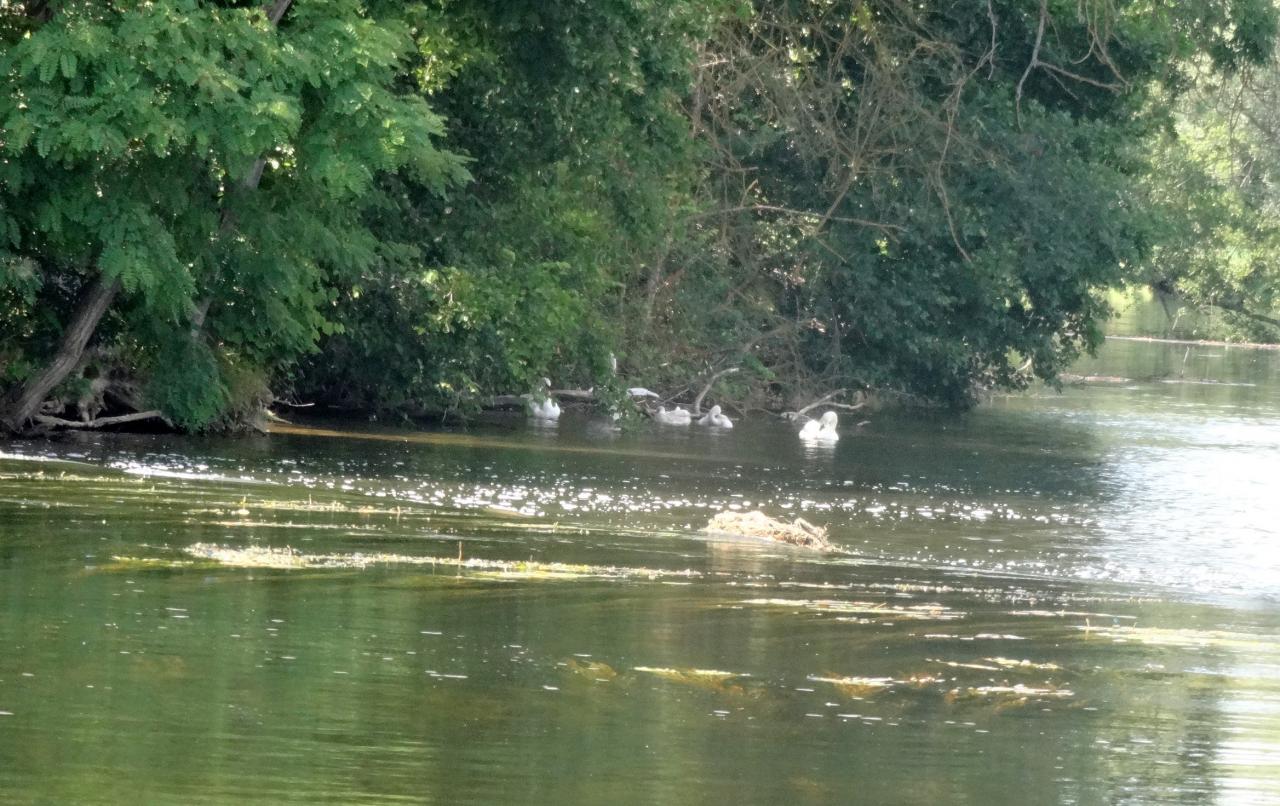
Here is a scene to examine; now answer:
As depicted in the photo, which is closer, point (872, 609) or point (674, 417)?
point (872, 609)

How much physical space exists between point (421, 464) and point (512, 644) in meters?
9.31

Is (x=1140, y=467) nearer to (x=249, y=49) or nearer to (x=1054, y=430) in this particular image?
(x=1054, y=430)

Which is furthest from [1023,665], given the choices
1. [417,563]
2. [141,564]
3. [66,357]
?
[66,357]

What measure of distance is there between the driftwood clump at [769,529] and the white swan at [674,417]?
38.3ft

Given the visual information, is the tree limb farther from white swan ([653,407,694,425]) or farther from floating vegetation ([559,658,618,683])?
floating vegetation ([559,658,618,683])

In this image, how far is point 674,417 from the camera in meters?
26.2

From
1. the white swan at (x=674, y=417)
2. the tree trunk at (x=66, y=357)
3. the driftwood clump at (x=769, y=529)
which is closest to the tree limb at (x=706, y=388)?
the white swan at (x=674, y=417)

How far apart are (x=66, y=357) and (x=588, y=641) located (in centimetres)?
938

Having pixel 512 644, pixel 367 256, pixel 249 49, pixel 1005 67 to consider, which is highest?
pixel 1005 67

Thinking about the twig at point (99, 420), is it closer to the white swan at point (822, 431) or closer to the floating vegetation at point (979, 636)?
the white swan at point (822, 431)

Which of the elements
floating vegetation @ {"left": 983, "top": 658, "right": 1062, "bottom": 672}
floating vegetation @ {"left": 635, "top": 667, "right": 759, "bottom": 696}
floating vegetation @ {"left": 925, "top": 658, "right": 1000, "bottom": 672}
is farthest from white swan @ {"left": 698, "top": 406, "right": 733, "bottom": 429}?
floating vegetation @ {"left": 635, "top": 667, "right": 759, "bottom": 696}

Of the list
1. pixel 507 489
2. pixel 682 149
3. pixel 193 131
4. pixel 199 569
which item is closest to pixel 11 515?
pixel 199 569

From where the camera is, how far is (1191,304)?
4659 cm

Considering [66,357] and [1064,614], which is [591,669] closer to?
[1064,614]
